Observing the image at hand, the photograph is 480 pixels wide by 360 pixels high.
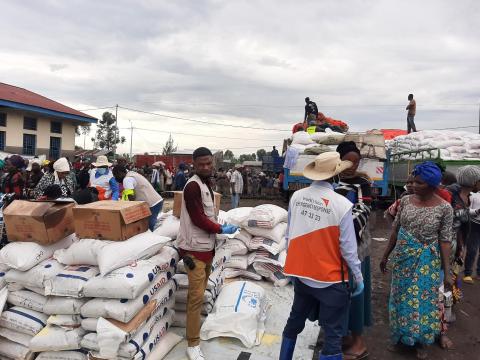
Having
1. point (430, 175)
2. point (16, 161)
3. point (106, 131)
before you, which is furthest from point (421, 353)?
point (106, 131)

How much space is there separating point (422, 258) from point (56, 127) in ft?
74.9

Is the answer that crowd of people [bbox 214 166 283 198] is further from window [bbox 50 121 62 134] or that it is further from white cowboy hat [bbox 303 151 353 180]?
white cowboy hat [bbox 303 151 353 180]

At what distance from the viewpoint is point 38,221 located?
300 cm

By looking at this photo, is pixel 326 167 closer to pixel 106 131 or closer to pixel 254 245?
pixel 254 245

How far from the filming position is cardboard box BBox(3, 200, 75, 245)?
9.87ft

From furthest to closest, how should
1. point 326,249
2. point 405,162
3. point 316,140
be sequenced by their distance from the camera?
point 405,162
point 316,140
point 326,249

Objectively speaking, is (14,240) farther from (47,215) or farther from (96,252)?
(96,252)

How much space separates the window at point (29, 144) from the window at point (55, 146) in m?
1.07

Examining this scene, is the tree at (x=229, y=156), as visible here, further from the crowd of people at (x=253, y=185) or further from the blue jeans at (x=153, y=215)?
the blue jeans at (x=153, y=215)

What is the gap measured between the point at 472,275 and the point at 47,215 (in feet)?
17.8

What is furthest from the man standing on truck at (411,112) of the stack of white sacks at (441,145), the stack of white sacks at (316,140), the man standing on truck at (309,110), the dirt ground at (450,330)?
the dirt ground at (450,330)

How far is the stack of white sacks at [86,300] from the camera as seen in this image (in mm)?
2652

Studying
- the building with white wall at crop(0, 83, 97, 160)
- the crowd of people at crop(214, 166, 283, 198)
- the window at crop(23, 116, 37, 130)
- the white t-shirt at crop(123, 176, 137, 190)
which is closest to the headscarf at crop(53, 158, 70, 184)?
the white t-shirt at crop(123, 176, 137, 190)

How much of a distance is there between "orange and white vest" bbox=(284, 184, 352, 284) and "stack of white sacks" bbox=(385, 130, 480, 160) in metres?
7.16
